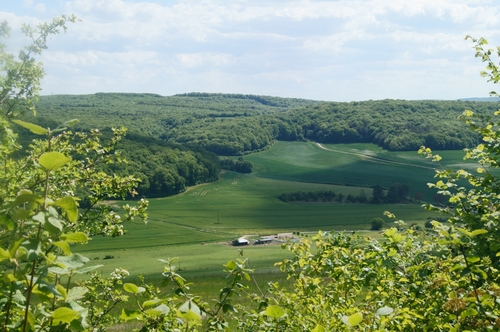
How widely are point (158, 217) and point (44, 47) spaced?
312ft

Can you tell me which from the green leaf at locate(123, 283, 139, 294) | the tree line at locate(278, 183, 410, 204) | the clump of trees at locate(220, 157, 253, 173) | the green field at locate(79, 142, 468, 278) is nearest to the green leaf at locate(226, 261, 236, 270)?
the green leaf at locate(123, 283, 139, 294)

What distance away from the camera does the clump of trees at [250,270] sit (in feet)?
6.28

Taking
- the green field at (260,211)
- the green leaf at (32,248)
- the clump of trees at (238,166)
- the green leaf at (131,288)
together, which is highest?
the green leaf at (32,248)

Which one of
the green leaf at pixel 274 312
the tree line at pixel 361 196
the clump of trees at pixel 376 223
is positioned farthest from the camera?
the tree line at pixel 361 196

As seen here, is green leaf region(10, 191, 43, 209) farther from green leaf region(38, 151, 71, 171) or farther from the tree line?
the tree line

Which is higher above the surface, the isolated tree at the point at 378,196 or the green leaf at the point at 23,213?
the green leaf at the point at 23,213

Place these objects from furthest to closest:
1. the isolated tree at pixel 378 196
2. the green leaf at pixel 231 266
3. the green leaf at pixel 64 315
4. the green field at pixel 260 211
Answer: the isolated tree at pixel 378 196, the green field at pixel 260 211, the green leaf at pixel 231 266, the green leaf at pixel 64 315

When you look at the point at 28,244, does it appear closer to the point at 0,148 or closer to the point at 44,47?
the point at 0,148

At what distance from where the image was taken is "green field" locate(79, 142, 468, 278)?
7044cm

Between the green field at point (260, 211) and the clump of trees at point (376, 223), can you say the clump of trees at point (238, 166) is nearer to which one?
the green field at point (260, 211)

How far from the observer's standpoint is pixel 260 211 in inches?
4286

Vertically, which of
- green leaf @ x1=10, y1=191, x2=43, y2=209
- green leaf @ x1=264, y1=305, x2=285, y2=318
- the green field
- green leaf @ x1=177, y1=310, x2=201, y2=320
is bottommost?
the green field

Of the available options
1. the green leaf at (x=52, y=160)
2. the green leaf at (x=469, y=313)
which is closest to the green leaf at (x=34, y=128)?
the green leaf at (x=52, y=160)

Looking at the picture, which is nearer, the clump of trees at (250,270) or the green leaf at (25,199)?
the green leaf at (25,199)
